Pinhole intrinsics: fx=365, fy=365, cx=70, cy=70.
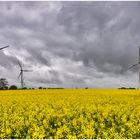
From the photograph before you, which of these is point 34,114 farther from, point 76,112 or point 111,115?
point 111,115

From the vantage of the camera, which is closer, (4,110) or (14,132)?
(14,132)

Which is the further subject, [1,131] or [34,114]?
[34,114]

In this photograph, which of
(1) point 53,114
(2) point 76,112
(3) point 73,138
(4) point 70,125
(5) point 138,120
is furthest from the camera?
(2) point 76,112

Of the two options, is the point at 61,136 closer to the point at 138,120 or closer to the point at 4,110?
the point at 138,120

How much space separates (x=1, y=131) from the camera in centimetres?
1557

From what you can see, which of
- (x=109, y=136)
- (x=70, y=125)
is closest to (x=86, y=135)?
(x=109, y=136)

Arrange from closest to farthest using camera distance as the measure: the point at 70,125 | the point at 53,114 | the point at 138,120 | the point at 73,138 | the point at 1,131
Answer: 1. the point at 73,138
2. the point at 1,131
3. the point at 70,125
4. the point at 138,120
5. the point at 53,114

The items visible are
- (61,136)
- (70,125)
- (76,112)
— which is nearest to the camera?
(61,136)

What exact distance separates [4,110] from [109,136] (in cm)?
1075

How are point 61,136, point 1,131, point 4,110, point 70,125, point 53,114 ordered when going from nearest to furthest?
1. point 61,136
2. point 1,131
3. point 70,125
4. point 53,114
5. point 4,110

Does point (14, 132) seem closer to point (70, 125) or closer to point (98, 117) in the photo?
point (70, 125)

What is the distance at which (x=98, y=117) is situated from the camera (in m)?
20.1

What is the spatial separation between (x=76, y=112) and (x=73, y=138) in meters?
9.33

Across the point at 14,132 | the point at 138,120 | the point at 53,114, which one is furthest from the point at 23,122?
the point at 138,120
